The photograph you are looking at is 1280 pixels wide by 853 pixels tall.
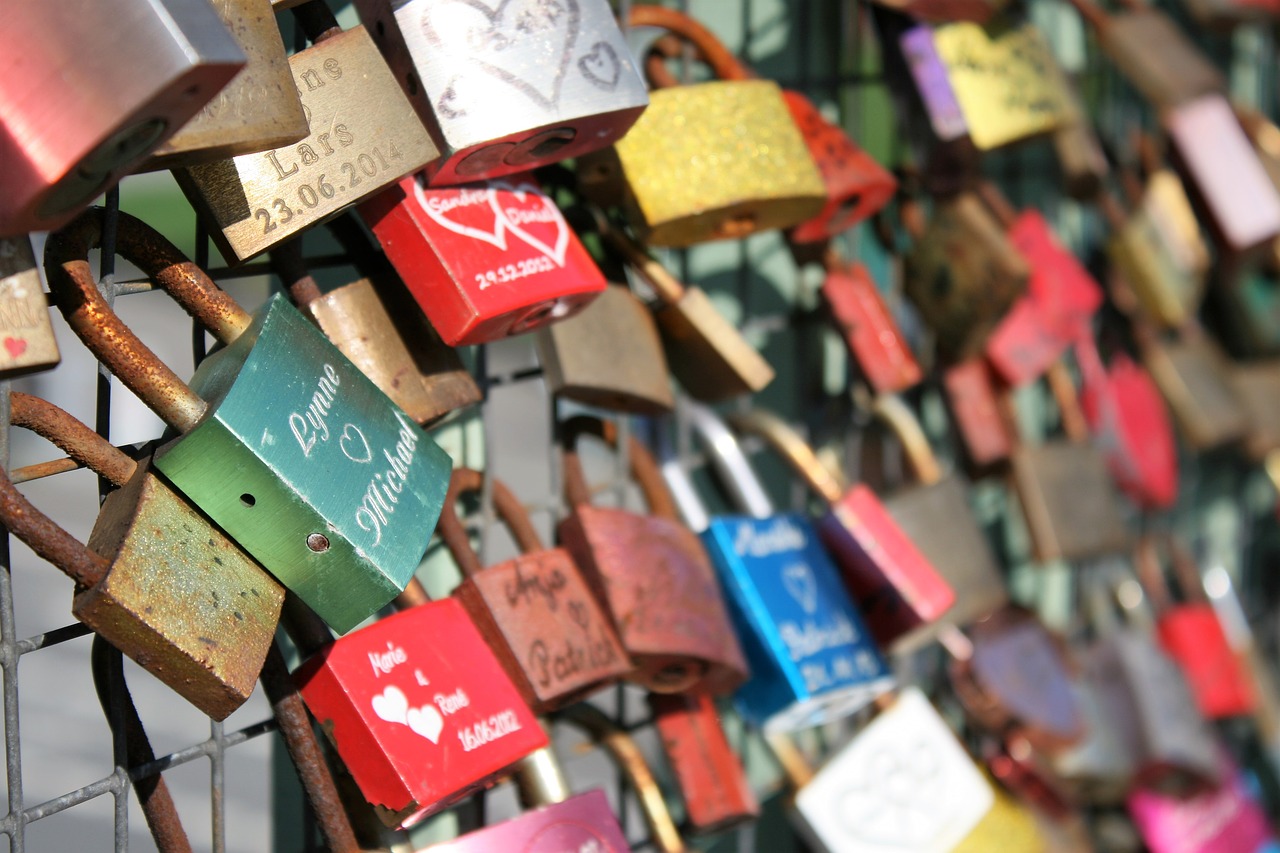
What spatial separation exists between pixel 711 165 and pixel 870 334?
27 centimetres

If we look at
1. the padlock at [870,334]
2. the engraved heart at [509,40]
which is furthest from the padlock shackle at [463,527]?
the padlock at [870,334]

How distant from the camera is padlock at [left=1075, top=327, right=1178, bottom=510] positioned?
122 centimetres

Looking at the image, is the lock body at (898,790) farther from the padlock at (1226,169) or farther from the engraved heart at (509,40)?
the padlock at (1226,169)

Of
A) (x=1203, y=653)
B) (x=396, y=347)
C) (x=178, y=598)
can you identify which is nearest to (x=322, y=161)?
(x=396, y=347)

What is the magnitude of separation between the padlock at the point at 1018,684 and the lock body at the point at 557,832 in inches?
16.9

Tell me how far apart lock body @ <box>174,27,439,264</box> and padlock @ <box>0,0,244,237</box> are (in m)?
0.11

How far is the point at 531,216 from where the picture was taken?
2.21 feet


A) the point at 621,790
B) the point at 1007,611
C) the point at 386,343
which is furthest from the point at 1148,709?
the point at 386,343

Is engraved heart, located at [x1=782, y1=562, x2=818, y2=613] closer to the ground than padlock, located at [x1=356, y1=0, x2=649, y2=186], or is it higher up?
closer to the ground

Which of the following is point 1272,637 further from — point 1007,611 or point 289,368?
point 289,368

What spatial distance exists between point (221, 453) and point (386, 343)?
16 cm

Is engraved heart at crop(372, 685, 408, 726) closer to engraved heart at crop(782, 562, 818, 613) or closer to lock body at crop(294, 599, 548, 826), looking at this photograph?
lock body at crop(294, 599, 548, 826)

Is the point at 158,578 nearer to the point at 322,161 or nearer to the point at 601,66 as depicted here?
the point at 322,161

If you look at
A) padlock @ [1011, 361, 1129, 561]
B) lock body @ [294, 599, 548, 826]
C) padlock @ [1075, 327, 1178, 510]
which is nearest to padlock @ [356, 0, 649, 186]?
lock body @ [294, 599, 548, 826]
